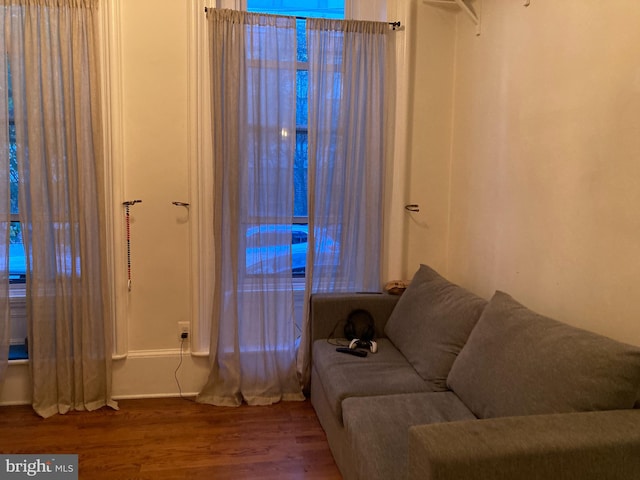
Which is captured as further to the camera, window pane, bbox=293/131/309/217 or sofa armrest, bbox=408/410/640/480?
window pane, bbox=293/131/309/217

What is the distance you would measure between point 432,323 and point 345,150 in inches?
47.0

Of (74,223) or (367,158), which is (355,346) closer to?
(367,158)

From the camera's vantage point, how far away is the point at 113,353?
2926 millimetres

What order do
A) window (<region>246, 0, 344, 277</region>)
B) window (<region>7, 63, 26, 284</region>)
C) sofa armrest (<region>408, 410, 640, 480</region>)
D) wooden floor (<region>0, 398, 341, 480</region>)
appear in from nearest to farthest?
sofa armrest (<region>408, 410, 640, 480</region>) < wooden floor (<region>0, 398, 341, 480</region>) < window (<region>7, 63, 26, 284</region>) < window (<region>246, 0, 344, 277</region>)

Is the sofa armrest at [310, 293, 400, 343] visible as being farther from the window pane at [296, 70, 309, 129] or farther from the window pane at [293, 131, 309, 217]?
the window pane at [296, 70, 309, 129]

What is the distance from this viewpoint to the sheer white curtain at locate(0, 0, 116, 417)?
8.63 feet

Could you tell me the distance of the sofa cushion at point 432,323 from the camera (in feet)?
7.26

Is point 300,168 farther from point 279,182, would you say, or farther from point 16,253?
point 16,253

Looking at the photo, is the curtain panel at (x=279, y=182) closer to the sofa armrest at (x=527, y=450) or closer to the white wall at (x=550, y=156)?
the white wall at (x=550, y=156)

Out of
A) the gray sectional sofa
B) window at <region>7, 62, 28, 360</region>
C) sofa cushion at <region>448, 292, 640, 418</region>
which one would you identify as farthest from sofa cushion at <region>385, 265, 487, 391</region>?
window at <region>7, 62, 28, 360</region>

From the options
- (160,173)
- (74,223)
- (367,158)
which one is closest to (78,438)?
(74,223)

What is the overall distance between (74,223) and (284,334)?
140 cm

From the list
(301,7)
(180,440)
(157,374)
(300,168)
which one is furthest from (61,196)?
(301,7)

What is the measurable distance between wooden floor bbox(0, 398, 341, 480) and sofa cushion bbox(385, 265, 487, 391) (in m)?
0.66
